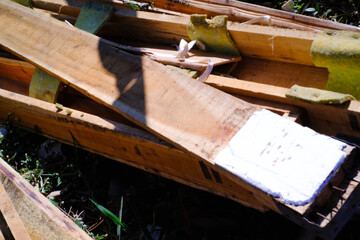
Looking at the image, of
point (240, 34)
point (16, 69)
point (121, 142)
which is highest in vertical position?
point (240, 34)

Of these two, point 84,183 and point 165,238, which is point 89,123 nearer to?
point 84,183

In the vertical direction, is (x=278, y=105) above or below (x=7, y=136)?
above

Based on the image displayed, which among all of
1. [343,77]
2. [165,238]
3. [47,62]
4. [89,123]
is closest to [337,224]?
[343,77]

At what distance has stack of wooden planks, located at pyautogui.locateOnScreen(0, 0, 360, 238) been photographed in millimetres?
2006

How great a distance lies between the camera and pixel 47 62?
273 cm

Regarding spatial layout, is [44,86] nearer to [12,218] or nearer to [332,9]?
[12,218]

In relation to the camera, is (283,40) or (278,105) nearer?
(278,105)

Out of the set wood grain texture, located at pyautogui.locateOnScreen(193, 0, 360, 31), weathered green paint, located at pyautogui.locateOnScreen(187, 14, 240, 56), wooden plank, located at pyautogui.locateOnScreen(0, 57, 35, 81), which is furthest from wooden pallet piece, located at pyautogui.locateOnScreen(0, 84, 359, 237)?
wood grain texture, located at pyautogui.locateOnScreen(193, 0, 360, 31)

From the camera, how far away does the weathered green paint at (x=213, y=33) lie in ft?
8.64

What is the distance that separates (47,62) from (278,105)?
154 centimetres

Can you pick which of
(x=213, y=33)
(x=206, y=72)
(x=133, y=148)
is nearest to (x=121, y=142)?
(x=133, y=148)

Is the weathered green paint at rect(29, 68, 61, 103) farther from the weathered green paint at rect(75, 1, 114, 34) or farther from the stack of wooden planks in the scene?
the weathered green paint at rect(75, 1, 114, 34)

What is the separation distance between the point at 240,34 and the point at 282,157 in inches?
42.3

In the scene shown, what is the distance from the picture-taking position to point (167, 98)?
2.25 m
